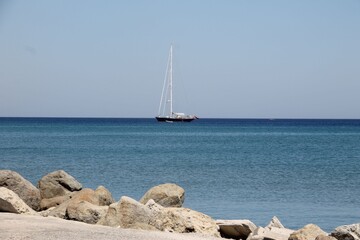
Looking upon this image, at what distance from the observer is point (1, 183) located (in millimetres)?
17594

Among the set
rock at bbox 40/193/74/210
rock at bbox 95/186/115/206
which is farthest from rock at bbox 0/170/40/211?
rock at bbox 95/186/115/206

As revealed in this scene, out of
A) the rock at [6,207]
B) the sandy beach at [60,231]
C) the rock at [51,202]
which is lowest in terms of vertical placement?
the rock at [51,202]

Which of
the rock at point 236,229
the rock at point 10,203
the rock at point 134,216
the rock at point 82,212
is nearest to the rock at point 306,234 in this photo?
the rock at point 236,229

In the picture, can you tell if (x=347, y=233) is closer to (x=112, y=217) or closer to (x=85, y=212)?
(x=112, y=217)

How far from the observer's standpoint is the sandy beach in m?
12.2

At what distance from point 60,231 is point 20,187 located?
563cm

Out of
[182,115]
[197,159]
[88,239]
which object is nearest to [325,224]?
[88,239]

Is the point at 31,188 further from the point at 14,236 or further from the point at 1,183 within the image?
the point at 14,236

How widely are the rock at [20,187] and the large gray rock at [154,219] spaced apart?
13.2 ft

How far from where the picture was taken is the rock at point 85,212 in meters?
15.2

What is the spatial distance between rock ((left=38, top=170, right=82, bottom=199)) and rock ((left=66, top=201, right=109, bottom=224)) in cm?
479

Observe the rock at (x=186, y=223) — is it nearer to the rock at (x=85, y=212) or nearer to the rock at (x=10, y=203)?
the rock at (x=85, y=212)

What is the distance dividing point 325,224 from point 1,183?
8899mm

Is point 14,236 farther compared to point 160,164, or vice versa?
point 160,164
